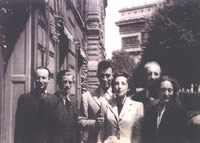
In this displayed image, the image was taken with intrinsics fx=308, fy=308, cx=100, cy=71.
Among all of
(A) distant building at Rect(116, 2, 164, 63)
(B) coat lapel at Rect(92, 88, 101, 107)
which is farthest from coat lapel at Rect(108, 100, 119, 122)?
(A) distant building at Rect(116, 2, 164, 63)

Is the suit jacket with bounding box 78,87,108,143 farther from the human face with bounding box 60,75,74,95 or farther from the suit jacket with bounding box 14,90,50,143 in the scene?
the suit jacket with bounding box 14,90,50,143

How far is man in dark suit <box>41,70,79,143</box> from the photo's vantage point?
3.81 metres

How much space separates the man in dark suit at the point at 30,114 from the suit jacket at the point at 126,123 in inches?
36.6

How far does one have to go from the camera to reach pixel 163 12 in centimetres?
1789

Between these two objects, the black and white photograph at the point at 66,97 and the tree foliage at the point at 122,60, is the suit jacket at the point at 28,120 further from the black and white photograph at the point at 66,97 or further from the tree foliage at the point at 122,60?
the tree foliage at the point at 122,60

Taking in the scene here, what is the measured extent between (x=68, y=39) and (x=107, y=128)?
6209 millimetres

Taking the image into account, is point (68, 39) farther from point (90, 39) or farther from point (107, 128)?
point (90, 39)

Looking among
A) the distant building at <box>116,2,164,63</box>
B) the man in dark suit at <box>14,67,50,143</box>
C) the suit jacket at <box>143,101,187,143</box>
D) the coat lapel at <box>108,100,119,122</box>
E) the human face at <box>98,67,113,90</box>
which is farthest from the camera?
the distant building at <box>116,2,164,63</box>

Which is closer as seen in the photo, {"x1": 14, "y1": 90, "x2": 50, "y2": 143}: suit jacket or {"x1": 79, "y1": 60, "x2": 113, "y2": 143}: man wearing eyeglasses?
{"x1": 14, "y1": 90, "x2": 50, "y2": 143}: suit jacket

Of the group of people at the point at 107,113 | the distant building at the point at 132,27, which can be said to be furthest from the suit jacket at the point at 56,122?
the distant building at the point at 132,27

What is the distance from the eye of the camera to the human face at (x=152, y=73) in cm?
394

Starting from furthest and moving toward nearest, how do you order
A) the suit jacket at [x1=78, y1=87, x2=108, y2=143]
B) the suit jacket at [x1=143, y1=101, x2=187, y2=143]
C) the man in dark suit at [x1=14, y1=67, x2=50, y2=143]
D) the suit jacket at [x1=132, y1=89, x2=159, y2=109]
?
the suit jacket at [x1=78, y1=87, x2=108, y2=143], the man in dark suit at [x1=14, y1=67, x2=50, y2=143], the suit jacket at [x1=132, y1=89, x2=159, y2=109], the suit jacket at [x1=143, y1=101, x2=187, y2=143]

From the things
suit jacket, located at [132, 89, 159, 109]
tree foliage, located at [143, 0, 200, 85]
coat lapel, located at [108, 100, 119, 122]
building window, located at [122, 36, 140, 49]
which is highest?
building window, located at [122, 36, 140, 49]

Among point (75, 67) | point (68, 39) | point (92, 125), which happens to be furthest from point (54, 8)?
point (92, 125)
